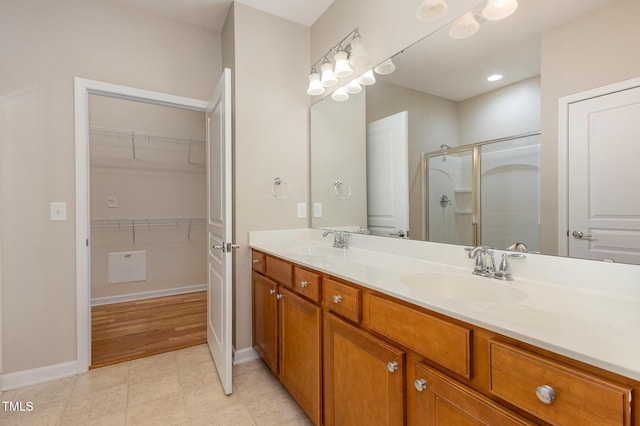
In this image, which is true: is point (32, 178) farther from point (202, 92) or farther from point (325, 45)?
point (325, 45)

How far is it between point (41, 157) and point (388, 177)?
228cm

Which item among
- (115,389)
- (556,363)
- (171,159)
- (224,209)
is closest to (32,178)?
A: (224,209)

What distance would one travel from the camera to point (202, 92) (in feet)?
8.38

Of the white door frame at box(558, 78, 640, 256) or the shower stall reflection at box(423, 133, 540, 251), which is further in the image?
the shower stall reflection at box(423, 133, 540, 251)

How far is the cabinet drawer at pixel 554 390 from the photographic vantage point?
525mm

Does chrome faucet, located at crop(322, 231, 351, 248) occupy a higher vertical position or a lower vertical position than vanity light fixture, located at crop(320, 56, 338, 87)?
lower

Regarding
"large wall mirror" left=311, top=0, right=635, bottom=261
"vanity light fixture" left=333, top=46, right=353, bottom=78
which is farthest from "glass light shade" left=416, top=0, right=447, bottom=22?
"vanity light fixture" left=333, top=46, right=353, bottom=78

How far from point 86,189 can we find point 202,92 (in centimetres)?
116

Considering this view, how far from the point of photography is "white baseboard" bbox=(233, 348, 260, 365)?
2.20 metres

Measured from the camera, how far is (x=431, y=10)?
1.41 m

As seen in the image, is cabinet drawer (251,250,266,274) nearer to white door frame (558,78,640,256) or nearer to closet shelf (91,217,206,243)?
white door frame (558,78,640,256)

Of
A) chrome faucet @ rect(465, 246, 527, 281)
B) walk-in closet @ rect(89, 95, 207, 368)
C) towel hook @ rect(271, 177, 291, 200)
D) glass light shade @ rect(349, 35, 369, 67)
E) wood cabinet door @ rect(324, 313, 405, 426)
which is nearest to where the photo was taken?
wood cabinet door @ rect(324, 313, 405, 426)

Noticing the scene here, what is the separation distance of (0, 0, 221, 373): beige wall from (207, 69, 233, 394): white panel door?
2.91ft

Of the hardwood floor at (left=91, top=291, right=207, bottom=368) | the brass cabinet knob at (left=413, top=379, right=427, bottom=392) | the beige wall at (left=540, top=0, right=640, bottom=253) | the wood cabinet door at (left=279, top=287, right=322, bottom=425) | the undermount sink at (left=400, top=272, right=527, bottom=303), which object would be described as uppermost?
the beige wall at (left=540, top=0, right=640, bottom=253)
